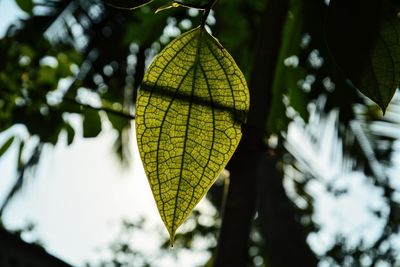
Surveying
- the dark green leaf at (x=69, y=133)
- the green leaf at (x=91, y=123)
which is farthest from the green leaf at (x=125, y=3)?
the dark green leaf at (x=69, y=133)

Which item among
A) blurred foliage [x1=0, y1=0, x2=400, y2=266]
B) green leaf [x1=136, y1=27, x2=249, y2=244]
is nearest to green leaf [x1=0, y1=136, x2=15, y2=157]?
blurred foliage [x1=0, y1=0, x2=400, y2=266]

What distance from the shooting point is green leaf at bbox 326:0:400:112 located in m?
0.24

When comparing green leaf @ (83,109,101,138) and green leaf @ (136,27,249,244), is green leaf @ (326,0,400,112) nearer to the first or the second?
green leaf @ (136,27,249,244)

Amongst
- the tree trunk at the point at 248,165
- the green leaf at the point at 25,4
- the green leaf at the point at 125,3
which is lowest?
the tree trunk at the point at 248,165

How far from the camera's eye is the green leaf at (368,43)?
0.80 feet

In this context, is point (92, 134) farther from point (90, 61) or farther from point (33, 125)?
point (90, 61)

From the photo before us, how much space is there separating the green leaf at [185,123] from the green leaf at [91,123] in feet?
1.83

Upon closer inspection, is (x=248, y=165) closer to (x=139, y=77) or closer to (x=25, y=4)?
(x=25, y=4)

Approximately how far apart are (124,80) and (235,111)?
2.49m

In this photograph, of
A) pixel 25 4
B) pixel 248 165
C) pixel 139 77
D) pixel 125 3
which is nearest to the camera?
pixel 125 3

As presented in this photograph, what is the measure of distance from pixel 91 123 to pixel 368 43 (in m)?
0.64

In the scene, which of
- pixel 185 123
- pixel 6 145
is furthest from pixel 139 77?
pixel 185 123

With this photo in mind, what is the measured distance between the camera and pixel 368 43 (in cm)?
25

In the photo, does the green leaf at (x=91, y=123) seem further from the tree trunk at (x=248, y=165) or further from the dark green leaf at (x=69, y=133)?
the tree trunk at (x=248, y=165)
